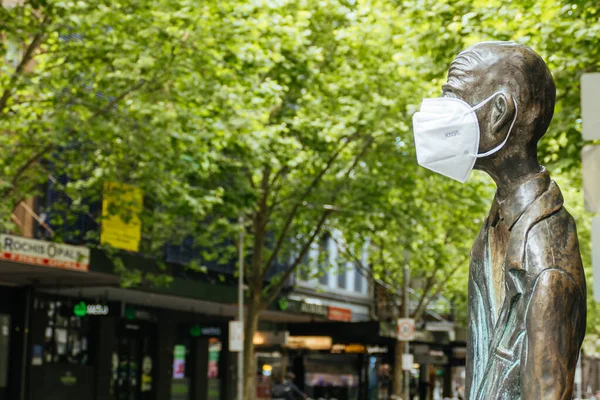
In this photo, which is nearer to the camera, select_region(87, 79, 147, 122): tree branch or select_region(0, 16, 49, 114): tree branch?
select_region(0, 16, 49, 114): tree branch

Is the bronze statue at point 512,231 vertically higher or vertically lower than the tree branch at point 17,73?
lower

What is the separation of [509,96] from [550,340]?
0.62 meters

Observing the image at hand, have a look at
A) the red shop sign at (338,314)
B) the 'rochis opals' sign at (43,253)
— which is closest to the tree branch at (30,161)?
the 'rochis opals' sign at (43,253)

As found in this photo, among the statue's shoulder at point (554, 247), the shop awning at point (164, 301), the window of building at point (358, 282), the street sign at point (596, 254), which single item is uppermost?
the window of building at point (358, 282)

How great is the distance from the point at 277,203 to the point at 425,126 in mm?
21750

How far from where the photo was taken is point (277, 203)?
24562mm

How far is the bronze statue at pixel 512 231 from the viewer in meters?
2.50

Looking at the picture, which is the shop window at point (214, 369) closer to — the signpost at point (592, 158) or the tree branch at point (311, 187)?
the tree branch at point (311, 187)

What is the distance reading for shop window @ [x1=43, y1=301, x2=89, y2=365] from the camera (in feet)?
83.9

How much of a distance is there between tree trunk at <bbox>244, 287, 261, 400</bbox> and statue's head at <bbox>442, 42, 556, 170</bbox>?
21131 millimetres

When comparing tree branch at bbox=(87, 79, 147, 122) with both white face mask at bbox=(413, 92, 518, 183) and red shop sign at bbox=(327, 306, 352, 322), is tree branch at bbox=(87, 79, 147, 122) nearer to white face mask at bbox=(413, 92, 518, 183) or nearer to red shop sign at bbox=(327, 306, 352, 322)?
white face mask at bbox=(413, 92, 518, 183)

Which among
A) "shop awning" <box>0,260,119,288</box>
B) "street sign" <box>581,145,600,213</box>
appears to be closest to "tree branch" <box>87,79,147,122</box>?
"shop awning" <box>0,260,119,288</box>

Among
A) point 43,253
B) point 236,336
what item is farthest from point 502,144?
point 236,336

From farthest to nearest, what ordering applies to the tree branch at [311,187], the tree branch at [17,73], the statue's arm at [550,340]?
the tree branch at [311,187] → the tree branch at [17,73] → the statue's arm at [550,340]
